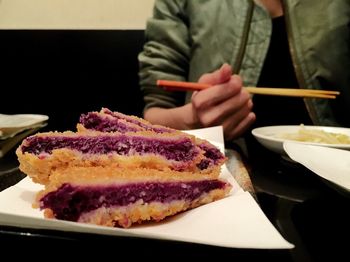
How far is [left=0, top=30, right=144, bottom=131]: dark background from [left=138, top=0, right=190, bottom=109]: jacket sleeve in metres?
0.48

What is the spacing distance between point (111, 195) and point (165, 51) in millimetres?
1645

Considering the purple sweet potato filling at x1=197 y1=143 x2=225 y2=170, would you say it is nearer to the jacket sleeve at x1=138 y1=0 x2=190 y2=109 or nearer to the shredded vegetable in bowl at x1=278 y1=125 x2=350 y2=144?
the shredded vegetable in bowl at x1=278 y1=125 x2=350 y2=144

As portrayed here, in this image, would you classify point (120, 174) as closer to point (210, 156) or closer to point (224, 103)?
point (210, 156)

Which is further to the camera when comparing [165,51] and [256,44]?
[165,51]

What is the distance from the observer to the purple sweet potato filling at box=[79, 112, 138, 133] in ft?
3.63

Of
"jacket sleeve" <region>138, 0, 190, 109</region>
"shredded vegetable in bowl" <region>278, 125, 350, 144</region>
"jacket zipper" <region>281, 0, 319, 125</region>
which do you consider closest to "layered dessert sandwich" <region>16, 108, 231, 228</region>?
"shredded vegetable in bowl" <region>278, 125, 350, 144</region>

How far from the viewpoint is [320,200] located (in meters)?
0.94

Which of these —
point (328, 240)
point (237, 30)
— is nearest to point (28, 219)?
point (328, 240)

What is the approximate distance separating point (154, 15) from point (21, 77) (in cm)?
116

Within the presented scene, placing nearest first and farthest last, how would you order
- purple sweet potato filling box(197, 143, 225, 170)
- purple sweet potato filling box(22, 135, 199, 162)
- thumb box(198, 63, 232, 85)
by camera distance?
purple sweet potato filling box(22, 135, 199, 162) < purple sweet potato filling box(197, 143, 225, 170) < thumb box(198, 63, 232, 85)

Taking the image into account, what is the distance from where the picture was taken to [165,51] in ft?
7.46

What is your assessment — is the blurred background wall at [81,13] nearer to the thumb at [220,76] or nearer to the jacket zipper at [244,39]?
the jacket zipper at [244,39]

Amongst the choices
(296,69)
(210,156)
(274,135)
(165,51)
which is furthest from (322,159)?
(165,51)

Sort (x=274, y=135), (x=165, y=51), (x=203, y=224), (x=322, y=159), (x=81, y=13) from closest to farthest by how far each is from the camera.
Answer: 1. (x=203, y=224)
2. (x=322, y=159)
3. (x=274, y=135)
4. (x=165, y=51)
5. (x=81, y=13)
